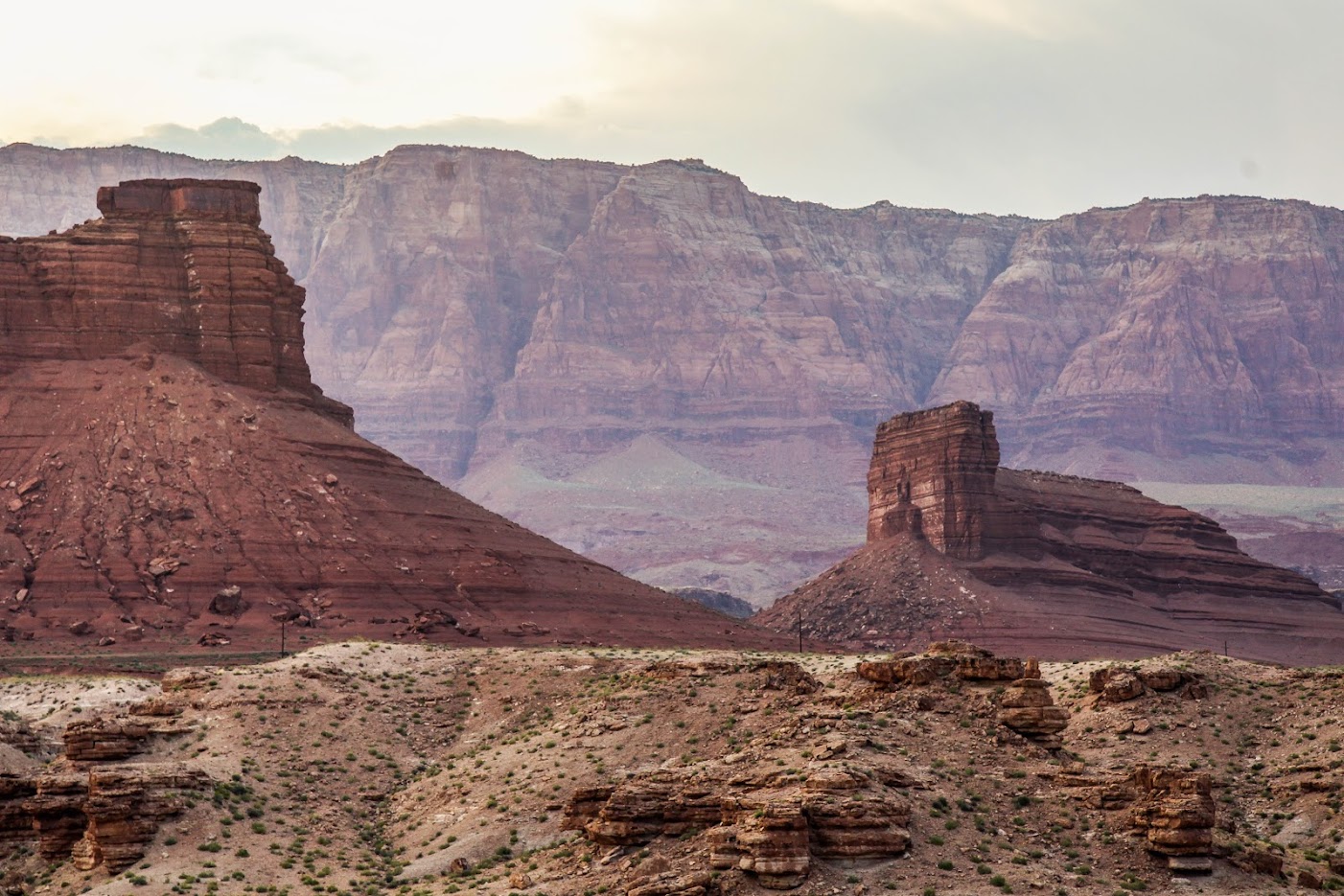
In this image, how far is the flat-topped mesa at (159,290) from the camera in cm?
14875

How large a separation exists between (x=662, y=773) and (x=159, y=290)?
90.6 meters

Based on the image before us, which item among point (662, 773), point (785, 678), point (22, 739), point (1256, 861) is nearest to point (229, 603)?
point (22, 739)

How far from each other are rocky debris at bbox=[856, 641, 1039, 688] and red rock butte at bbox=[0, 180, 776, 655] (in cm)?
5841

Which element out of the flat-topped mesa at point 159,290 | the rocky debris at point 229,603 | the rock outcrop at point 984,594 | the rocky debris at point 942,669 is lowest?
the rock outcrop at point 984,594

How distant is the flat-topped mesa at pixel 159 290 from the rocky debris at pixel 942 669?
3278 inches

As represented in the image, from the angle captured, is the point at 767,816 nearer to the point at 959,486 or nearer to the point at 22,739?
the point at 22,739

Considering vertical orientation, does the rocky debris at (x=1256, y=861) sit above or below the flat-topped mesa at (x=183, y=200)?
below

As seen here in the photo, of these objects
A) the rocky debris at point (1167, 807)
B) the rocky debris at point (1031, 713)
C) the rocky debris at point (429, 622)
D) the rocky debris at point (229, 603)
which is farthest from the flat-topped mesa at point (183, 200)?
the rocky debris at point (1167, 807)

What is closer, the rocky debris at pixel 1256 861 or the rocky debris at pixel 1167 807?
the rocky debris at pixel 1167 807

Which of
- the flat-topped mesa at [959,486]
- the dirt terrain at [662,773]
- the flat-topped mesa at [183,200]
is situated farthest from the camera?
the flat-topped mesa at [959,486]

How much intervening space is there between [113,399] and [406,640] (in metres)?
27.5

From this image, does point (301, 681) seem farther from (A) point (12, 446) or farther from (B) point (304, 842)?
(A) point (12, 446)

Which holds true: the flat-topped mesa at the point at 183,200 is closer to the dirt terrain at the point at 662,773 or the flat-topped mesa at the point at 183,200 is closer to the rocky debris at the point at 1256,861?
the dirt terrain at the point at 662,773

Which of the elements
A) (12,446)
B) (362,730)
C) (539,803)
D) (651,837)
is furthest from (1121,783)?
(12,446)
